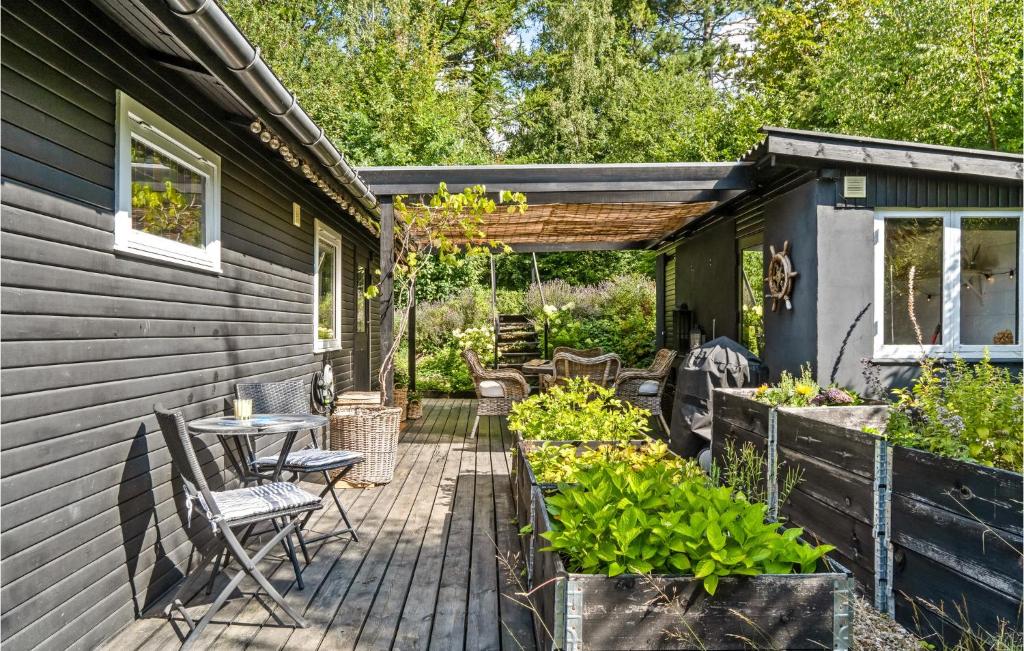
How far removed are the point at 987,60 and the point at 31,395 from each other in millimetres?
A: 11797

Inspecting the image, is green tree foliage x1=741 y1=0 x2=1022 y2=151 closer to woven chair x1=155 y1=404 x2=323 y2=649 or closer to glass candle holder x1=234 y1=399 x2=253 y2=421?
glass candle holder x1=234 y1=399 x2=253 y2=421

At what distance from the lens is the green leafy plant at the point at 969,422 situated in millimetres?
2299

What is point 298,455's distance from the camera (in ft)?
13.1

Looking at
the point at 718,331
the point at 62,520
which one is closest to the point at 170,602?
the point at 62,520

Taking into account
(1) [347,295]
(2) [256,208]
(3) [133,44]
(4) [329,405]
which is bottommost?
(4) [329,405]

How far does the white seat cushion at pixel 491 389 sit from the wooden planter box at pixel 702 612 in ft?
18.1

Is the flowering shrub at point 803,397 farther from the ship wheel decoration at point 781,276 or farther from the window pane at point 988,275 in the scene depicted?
the window pane at point 988,275

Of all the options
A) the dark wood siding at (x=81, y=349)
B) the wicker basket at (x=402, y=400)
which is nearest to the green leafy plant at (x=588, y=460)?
the dark wood siding at (x=81, y=349)

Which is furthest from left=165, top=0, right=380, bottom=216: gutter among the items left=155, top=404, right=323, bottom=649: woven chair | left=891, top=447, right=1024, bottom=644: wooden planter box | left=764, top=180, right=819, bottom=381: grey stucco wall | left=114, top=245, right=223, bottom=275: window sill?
left=764, top=180, right=819, bottom=381: grey stucco wall

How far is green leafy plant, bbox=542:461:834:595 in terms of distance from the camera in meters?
1.72

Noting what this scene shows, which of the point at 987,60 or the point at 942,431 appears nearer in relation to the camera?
the point at 942,431

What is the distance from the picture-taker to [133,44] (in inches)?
114

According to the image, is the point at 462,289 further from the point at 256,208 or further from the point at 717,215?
the point at 256,208

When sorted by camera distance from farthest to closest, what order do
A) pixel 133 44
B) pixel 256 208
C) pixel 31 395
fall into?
pixel 256 208, pixel 133 44, pixel 31 395
